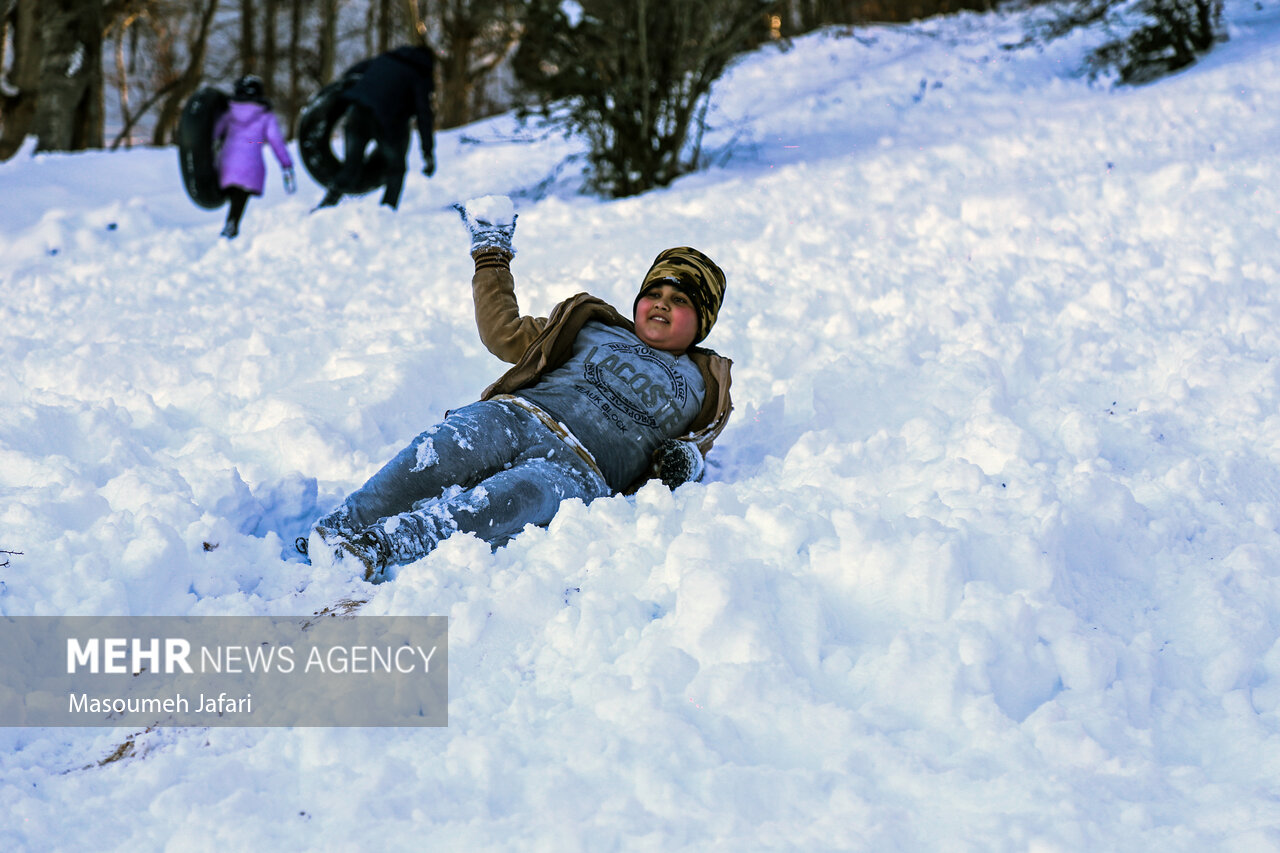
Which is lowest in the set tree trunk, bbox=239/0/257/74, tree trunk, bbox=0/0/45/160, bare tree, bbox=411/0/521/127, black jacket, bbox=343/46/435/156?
black jacket, bbox=343/46/435/156

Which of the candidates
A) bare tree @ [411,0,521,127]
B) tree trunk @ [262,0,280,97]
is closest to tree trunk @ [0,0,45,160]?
bare tree @ [411,0,521,127]

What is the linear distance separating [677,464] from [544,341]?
58 centimetres

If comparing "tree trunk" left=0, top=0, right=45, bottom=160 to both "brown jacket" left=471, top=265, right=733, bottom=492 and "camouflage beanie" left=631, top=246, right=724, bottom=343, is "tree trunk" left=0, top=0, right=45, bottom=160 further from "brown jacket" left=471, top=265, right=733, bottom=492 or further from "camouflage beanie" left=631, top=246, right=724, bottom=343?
"camouflage beanie" left=631, top=246, right=724, bottom=343

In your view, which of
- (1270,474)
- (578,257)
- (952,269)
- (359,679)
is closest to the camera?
(359,679)

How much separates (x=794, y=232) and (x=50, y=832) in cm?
451

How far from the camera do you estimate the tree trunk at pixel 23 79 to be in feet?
36.3

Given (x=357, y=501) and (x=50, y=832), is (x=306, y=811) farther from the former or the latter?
(x=357, y=501)

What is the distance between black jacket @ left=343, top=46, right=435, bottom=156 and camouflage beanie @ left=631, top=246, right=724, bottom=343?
505cm

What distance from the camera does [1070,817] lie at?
1466mm

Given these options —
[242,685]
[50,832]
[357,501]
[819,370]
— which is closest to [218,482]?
[357,501]

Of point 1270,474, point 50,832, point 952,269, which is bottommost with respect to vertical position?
point 50,832

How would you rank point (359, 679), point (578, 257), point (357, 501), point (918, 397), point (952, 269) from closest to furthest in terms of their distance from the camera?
point (359, 679)
point (357, 501)
point (918, 397)
point (952, 269)
point (578, 257)

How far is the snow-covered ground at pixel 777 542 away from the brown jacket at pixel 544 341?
0.21 metres

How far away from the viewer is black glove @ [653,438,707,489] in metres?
2.77
